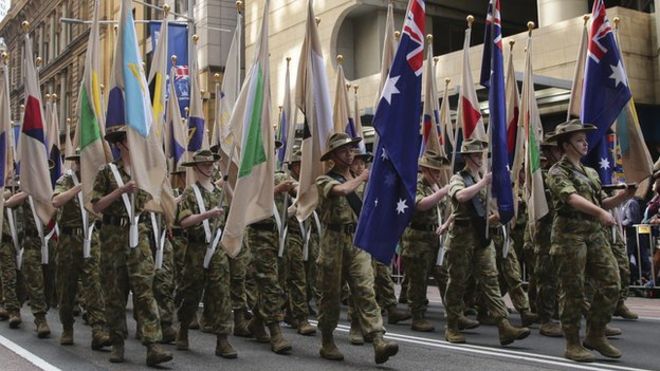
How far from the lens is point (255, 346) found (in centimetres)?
832

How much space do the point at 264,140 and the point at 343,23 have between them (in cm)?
1821

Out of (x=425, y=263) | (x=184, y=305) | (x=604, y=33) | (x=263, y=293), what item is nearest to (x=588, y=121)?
(x=604, y=33)

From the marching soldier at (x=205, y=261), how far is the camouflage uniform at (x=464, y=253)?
7.56ft

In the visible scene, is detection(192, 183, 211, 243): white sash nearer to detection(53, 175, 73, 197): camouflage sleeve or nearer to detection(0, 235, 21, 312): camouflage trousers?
detection(53, 175, 73, 197): camouflage sleeve

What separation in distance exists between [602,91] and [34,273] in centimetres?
693

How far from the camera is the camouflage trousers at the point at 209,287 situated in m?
7.55

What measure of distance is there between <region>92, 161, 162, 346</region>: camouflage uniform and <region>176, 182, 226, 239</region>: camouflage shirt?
564 millimetres

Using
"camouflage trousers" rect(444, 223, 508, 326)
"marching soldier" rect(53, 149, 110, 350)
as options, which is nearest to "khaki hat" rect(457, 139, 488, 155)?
"camouflage trousers" rect(444, 223, 508, 326)

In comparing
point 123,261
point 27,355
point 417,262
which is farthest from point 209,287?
point 417,262

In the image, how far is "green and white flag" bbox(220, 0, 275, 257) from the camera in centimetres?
751

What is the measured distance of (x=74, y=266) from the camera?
845 cm

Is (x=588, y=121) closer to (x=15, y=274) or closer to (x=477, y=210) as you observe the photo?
(x=477, y=210)

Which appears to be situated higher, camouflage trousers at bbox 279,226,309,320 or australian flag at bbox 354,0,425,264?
australian flag at bbox 354,0,425,264

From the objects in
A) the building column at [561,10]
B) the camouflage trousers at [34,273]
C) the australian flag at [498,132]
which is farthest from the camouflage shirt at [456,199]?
the building column at [561,10]
